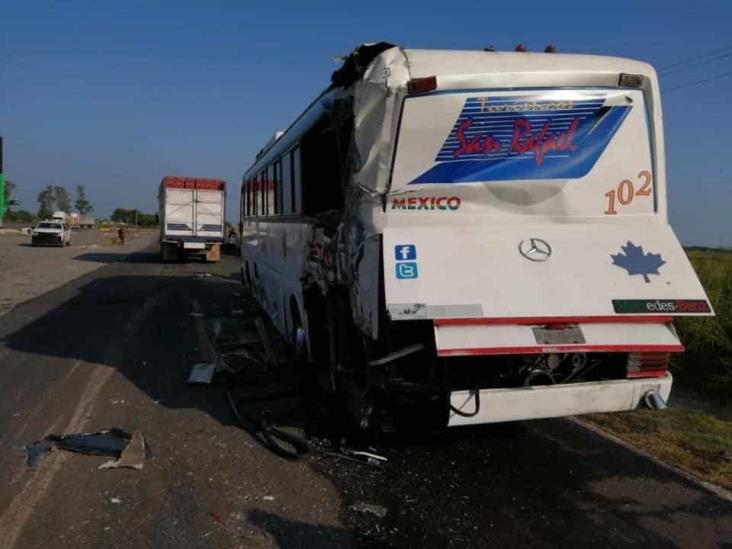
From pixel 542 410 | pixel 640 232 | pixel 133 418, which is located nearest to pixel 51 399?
pixel 133 418

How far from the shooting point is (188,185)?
96.7ft

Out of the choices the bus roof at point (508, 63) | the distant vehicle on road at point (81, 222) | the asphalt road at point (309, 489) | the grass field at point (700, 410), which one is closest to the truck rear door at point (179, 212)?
the grass field at point (700, 410)

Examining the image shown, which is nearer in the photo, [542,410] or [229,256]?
[542,410]

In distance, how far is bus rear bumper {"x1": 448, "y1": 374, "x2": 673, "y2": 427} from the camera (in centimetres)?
464

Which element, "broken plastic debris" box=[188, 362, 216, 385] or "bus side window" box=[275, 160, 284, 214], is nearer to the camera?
"broken plastic debris" box=[188, 362, 216, 385]

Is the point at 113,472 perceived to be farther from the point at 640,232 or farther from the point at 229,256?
the point at 229,256

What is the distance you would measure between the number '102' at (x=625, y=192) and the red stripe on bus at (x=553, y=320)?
37.8 inches

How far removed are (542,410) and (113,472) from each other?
325cm

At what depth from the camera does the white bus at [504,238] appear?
4.66 meters

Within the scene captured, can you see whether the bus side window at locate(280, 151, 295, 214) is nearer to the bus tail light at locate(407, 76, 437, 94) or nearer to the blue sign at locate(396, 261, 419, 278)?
the bus tail light at locate(407, 76, 437, 94)

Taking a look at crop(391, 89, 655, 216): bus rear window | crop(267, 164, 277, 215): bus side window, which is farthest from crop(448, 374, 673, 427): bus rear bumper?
crop(267, 164, 277, 215): bus side window

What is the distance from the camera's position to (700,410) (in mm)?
8469

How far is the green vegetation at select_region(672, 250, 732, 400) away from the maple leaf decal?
5.36m

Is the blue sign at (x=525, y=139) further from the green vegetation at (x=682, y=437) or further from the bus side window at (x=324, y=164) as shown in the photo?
the green vegetation at (x=682, y=437)
